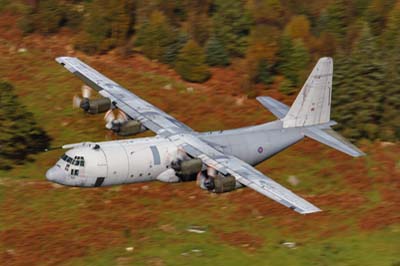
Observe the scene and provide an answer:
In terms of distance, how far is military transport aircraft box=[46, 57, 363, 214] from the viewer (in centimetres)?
4291

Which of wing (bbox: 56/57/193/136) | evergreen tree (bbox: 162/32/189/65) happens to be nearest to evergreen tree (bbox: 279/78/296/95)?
evergreen tree (bbox: 162/32/189/65)

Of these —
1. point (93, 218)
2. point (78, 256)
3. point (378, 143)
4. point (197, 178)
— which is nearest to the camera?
point (197, 178)

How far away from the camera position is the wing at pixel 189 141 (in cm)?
4047

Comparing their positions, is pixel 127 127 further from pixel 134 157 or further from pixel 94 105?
pixel 134 157

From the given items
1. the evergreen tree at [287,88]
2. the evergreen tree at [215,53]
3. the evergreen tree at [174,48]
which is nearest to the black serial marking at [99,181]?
the evergreen tree at [287,88]

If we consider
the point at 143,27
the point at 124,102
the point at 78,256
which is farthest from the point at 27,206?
the point at 143,27

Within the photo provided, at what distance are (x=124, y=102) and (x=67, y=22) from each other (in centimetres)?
3100

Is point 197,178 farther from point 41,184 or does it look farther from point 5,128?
point 5,128

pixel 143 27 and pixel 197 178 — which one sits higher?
pixel 143 27

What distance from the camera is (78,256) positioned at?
47750 mm

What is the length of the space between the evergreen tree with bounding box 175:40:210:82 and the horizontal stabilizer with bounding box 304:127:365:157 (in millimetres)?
22380

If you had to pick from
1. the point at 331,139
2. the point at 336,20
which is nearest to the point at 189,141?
the point at 331,139

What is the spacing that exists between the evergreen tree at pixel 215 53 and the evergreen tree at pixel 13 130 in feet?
66.6

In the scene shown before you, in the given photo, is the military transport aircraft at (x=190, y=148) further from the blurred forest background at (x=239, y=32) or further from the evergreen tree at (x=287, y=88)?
the evergreen tree at (x=287, y=88)
